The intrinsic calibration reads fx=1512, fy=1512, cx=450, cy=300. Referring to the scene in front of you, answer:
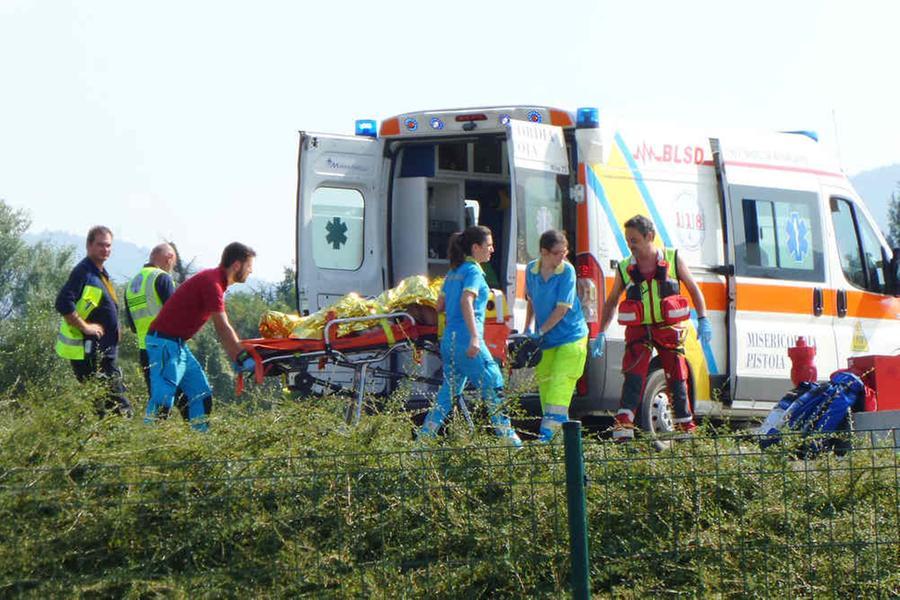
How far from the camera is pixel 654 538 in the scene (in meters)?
5.62

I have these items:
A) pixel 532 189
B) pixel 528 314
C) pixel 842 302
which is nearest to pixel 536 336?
pixel 528 314

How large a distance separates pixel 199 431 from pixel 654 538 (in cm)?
193

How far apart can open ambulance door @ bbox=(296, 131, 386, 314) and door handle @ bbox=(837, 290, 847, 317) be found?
3431 millimetres

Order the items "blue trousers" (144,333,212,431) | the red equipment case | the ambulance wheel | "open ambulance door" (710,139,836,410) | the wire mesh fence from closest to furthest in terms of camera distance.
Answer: the wire mesh fence, the red equipment case, "blue trousers" (144,333,212,431), the ambulance wheel, "open ambulance door" (710,139,836,410)

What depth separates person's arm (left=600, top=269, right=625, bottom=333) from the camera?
949 cm

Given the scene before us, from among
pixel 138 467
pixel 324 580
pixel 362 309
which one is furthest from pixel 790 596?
pixel 362 309

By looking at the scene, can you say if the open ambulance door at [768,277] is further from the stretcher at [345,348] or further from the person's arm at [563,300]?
the stretcher at [345,348]

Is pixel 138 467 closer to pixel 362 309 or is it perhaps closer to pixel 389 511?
pixel 389 511

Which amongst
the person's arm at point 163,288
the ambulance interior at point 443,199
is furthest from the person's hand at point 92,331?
the ambulance interior at point 443,199

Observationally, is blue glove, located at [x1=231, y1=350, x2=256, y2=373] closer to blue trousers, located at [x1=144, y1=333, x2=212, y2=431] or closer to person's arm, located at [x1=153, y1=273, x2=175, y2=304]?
blue trousers, located at [x1=144, y1=333, x2=212, y2=431]

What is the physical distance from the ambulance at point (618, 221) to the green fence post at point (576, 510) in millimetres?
4696

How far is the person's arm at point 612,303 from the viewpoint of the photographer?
949cm

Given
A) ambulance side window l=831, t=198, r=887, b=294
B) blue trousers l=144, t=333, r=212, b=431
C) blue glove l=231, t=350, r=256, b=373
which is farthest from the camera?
ambulance side window l=831, t=198, r=887, b=294

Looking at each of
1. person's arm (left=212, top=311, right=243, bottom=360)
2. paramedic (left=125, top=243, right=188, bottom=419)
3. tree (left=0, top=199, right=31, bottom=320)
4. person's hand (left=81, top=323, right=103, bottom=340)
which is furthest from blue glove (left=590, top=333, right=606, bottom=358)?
tree (left=0, top=199, right=31, bottom=320)
